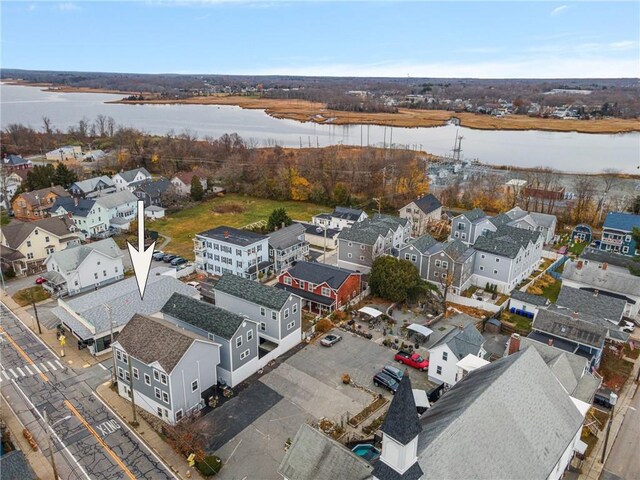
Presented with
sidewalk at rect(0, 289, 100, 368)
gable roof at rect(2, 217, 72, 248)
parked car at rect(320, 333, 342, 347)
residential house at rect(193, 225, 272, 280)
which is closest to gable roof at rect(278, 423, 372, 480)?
parked car at rect(320, 333, 342, 347)

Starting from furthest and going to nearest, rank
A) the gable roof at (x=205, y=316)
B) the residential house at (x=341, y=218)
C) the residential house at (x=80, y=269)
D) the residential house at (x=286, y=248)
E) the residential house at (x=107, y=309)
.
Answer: the residential house at (x=341, y=218) → the residential house at (x=286, y=248) → the residential house at (x=80, y=269) → the residential house at (x=107, y=309) → the gable roof at (x=205, y=316)

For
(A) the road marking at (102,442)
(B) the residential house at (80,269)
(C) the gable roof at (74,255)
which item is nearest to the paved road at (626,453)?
(A) the road marking at (102,442)

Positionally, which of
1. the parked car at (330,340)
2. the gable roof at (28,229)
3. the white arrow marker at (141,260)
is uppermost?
the white arrow marker at (141,260)

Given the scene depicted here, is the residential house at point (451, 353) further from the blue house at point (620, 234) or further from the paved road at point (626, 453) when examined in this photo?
the blue house at point (620, 234)

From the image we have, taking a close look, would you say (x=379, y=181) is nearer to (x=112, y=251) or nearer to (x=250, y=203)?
(x=250, y=203)

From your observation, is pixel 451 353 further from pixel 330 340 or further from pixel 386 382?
pixel 330 340

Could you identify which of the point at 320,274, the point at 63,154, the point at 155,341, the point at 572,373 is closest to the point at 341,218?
the point at 320,274

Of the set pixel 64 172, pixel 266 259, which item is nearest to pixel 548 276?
pixel 266 259
